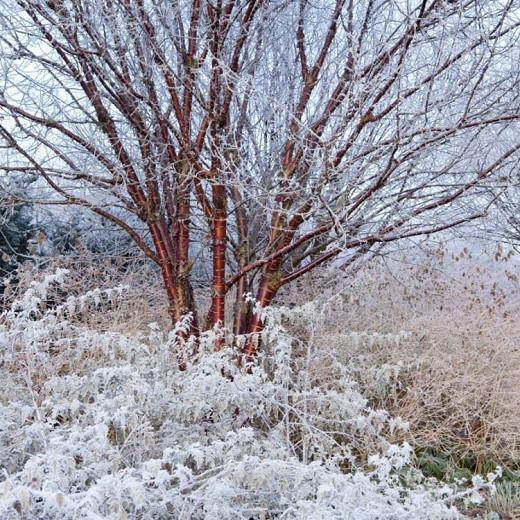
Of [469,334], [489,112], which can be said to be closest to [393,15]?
[489,112]

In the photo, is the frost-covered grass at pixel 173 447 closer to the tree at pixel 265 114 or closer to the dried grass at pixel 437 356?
the dried grass at pixel 437 356

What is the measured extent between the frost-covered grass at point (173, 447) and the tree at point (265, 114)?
0.72 meters

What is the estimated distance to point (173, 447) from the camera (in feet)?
8.95

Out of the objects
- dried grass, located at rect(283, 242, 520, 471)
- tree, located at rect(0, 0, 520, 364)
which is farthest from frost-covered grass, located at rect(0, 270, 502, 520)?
tree, located at rect(0, 0, 520, 364)

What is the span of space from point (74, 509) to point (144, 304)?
3.90 metres

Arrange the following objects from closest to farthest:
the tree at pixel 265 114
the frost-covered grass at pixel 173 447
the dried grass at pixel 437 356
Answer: the frost-covered grass at pixel 173 447, the tree at pixel 265 114, the dried grass at pixel 437 356

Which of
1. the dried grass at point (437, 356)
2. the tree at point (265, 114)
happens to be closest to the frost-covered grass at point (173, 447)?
the dried grass at point (437, 356)

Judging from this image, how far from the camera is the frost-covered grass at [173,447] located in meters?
1.98

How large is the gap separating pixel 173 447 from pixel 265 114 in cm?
297

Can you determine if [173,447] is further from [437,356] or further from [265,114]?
[265,114]

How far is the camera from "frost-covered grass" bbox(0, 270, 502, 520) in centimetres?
198

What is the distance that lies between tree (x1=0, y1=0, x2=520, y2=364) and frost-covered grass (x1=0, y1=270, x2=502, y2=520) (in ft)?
2.35

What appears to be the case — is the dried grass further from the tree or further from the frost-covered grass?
the tree

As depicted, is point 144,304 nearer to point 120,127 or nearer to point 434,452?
point 120,127
